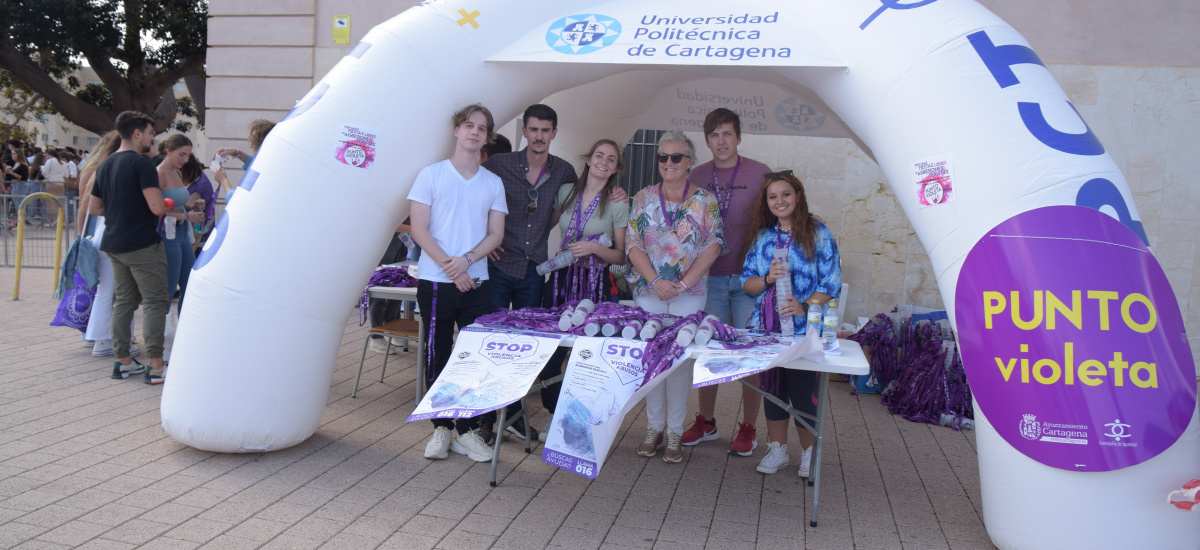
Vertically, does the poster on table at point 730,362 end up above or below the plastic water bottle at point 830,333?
below

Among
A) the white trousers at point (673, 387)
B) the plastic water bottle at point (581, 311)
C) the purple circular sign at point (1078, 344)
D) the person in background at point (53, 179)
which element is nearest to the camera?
the purple circular sign at point (1078, 344)

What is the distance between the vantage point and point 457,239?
415 cm

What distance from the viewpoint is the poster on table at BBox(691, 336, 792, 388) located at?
10.9ft

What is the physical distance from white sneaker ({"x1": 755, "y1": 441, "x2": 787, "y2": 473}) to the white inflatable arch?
108cm

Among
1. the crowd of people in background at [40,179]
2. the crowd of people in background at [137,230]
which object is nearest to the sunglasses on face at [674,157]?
the crowd of people in background at [137,230]

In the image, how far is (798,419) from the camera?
12.8 feet

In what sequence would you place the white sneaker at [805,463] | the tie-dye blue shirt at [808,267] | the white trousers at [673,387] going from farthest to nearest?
the white trousers at [673,387]
the white sneaker at [805,463]
the tie-dye blue shirt at [808,267]

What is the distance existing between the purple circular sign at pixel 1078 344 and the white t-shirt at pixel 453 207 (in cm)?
233

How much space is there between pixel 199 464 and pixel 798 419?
2.89 meters

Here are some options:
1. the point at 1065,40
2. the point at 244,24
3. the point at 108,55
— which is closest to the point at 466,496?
the point at 1065,40

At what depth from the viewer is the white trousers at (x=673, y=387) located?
4312 mm

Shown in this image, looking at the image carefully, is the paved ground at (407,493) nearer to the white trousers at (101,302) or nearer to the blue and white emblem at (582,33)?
the white trousers at (101,302)

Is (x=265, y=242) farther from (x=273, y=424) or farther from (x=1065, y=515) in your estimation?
(x=1065, y=515)

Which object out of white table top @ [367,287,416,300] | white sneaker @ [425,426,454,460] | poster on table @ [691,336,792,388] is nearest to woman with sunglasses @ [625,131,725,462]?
poster on table @ [691,336,792,388]
